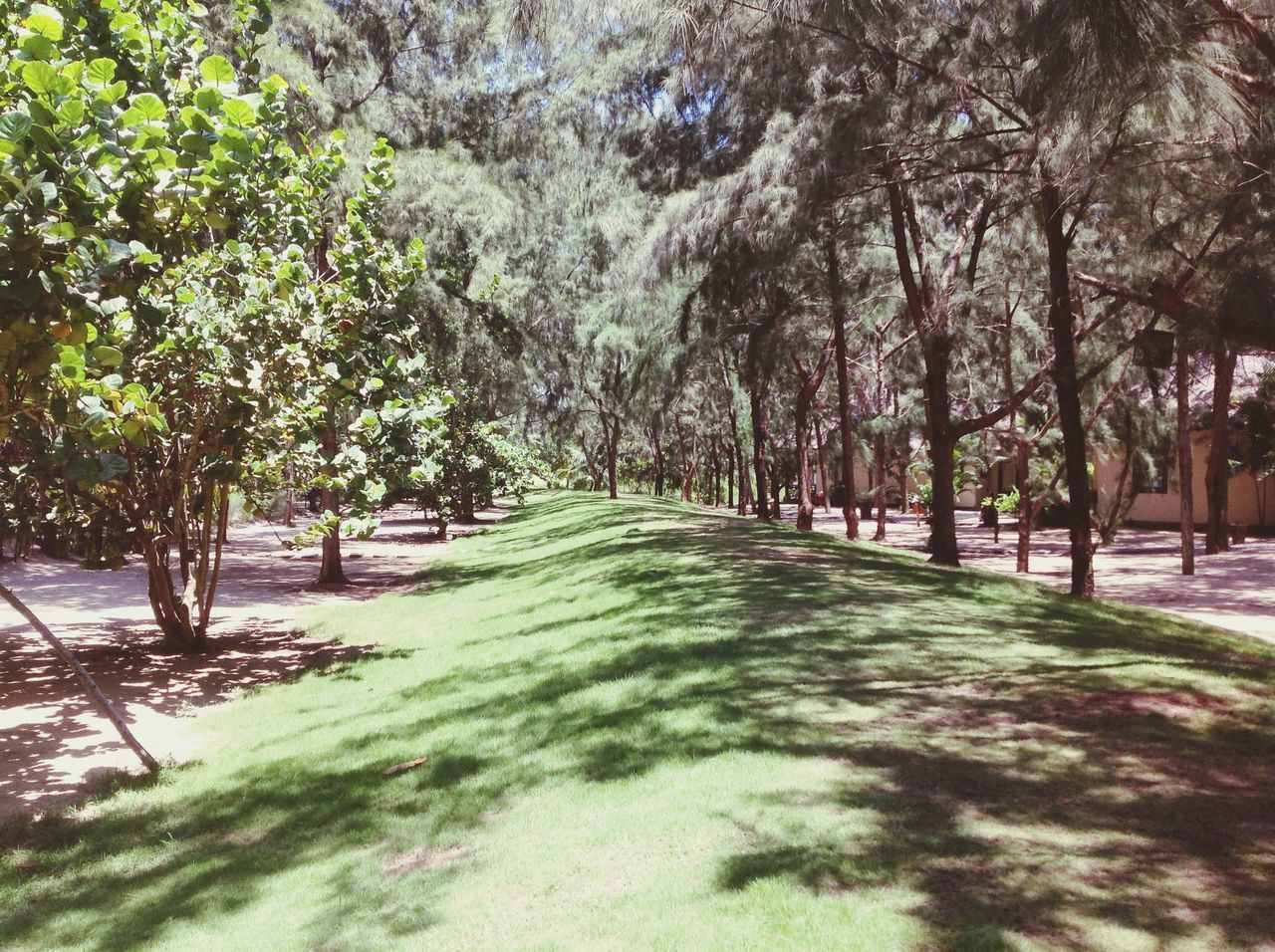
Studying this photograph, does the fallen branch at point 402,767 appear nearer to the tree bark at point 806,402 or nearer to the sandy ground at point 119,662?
the sandy ground at point 119,662

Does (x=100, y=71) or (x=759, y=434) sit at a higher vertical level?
(x=100, y=71)

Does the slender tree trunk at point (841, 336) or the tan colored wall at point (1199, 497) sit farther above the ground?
the slender tree trunk at point (841, 336)

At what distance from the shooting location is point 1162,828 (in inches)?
148

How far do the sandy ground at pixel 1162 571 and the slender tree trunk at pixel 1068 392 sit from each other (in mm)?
1676

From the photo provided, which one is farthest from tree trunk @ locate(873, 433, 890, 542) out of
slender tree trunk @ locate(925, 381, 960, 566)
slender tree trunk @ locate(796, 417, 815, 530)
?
slender tree trunk @ locate(925, 381, 960, 566)

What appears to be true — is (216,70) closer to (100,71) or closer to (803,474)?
(100,71)

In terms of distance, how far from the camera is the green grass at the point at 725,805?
3.38 meters

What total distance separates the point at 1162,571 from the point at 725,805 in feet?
54.2

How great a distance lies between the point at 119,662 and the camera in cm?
929

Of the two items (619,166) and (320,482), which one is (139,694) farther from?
(619,166)

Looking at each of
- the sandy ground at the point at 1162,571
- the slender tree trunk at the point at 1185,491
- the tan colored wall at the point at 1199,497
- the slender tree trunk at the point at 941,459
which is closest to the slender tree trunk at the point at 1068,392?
the sandy ground at the point at 1162,571

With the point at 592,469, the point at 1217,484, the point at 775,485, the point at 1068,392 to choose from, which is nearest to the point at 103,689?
the point at 1068,392

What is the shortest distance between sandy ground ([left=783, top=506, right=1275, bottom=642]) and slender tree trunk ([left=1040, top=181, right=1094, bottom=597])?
168 cm

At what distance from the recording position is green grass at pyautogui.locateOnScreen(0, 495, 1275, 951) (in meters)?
3.38
